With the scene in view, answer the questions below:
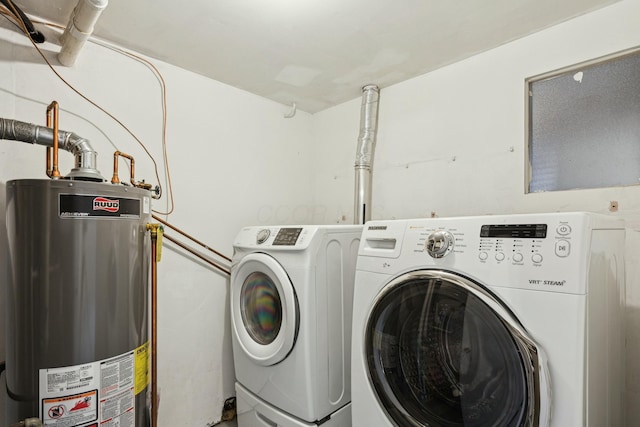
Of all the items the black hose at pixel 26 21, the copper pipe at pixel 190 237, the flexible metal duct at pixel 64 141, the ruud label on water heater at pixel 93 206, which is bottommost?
the copper pipe at pixel 190 237

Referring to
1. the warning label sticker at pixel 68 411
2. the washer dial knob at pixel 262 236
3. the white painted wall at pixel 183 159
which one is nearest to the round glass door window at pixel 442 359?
the washer dial knob at pixel 262 236

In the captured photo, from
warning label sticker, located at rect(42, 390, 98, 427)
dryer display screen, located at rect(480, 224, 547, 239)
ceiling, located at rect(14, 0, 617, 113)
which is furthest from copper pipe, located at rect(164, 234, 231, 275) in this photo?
dryer display screen, located at rect(480, 224, 547, 239)

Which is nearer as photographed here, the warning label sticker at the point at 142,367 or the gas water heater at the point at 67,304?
the gas water heater at the point at 67,304

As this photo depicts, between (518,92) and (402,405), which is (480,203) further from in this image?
(402,405)

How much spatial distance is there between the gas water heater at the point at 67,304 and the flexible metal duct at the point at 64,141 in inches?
0.9

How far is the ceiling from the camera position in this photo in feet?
4.45

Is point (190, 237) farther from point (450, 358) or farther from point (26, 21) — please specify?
point (450, 358)

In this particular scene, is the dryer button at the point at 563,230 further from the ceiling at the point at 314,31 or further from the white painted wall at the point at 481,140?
the ceiling at the point at 314,31

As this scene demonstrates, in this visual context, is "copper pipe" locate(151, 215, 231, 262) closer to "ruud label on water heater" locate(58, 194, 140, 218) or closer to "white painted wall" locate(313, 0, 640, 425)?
"ruud label on water heater" locate(58, 194, 140, 218)

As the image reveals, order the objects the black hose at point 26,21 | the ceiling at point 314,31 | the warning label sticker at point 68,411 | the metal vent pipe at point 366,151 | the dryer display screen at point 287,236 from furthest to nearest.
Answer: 1. the metal vent pipe at point 366,151
2. the dryer display screen at point 287,236
3. the ceiling at point 314,31
4. the black hose at point 26,21
5. the warning label sticker at point 68,411

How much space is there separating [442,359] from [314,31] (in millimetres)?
1523

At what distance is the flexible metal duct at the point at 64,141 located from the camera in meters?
1.09

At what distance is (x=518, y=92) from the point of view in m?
1.60

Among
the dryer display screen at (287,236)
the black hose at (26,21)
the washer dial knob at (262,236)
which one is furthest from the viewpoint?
the washer dial knob at (262,236)
